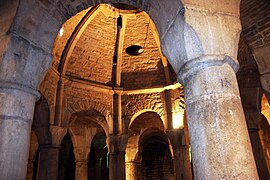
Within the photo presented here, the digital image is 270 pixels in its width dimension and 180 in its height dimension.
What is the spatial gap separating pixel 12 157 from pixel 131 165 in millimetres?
9141

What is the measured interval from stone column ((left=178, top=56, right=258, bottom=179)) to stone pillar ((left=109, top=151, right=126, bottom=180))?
6033 millimetres

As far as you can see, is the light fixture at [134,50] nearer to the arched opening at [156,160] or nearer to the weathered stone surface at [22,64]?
the weathered stone surface at [22,64]

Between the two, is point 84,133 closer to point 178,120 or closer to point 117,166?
point 117,166

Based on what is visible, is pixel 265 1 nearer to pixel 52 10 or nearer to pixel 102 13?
pixel 52 10

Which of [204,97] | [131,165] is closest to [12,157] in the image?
[204,97]

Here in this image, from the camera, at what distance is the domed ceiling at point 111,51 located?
819 centimetres

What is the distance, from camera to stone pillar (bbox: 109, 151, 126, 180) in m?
8.10

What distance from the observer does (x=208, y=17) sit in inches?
111

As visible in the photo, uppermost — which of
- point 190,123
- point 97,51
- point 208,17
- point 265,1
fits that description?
point 97,51

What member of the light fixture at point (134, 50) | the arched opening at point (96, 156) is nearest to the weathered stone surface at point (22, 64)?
the light fixture at point (134, 50)

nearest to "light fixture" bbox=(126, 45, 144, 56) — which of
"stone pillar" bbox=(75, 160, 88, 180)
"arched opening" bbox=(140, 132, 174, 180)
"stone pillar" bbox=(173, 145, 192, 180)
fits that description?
"stone pillar" bbox=(173, 145, 192, 180)

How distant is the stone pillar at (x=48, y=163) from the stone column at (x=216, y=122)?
5.62 meters

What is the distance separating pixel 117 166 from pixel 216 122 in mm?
6432

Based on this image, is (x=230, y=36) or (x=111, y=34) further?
(x=111, y=34)
